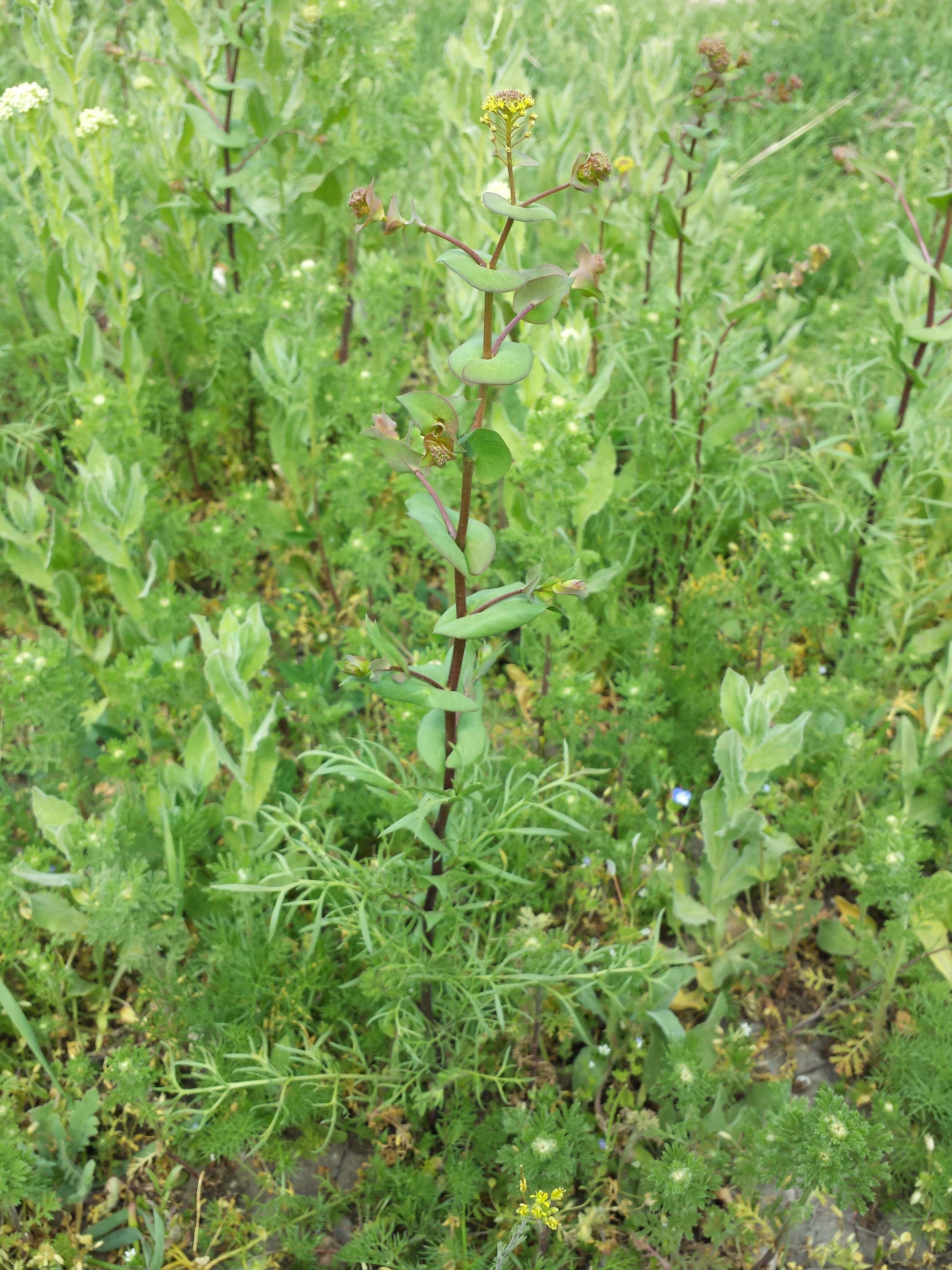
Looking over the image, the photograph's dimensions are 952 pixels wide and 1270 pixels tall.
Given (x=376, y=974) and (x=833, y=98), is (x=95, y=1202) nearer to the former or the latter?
(x=376, y=974)

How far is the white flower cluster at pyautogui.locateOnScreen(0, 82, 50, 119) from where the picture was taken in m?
2.50

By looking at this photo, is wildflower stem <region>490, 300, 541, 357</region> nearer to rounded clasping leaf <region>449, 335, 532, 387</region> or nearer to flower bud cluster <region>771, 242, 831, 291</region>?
rounded clasping leaf <region>449, 335, 532, 387</region>

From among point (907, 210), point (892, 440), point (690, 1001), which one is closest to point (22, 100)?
point (907, 210)

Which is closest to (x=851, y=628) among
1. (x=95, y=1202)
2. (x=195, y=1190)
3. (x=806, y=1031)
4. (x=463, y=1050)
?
(x=806, y=1031)

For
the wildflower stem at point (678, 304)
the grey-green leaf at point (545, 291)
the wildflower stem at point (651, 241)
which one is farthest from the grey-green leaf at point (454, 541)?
the wildflower stem at point (651, 241)

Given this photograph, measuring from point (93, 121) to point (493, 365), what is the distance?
2033 mm

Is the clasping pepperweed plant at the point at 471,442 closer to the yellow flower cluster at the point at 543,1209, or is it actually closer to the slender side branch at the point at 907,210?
the yellow flower cluster at the point at 543,1209

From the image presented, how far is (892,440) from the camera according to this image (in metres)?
2.51

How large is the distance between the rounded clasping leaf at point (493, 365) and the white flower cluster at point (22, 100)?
6.53ft

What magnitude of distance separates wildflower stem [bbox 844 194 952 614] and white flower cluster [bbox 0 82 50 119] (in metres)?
2.23

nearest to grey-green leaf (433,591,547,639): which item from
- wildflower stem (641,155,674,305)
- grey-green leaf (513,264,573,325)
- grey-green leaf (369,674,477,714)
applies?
grey-green leaf (369,674,477,714)

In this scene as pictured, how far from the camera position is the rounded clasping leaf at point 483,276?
115cm

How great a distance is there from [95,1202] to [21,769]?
3.21 ft

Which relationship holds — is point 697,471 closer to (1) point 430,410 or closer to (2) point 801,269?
(2) point 801,269
